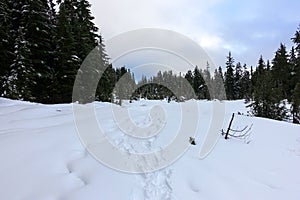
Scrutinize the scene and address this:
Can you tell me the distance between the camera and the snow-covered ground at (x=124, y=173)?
12.5ft

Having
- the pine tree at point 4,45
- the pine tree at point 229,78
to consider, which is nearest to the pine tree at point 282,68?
the pine tree at point 229,78

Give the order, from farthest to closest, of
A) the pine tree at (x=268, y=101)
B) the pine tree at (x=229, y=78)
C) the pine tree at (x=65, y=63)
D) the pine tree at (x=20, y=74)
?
1. the pine tree at (x=229, y=78)
2. the pine tree at (x=268, y=101)
3. the pine tree at (x=65, y=63)
4. the pine tree at (x=20, y=74)

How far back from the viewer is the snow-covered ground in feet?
12.5

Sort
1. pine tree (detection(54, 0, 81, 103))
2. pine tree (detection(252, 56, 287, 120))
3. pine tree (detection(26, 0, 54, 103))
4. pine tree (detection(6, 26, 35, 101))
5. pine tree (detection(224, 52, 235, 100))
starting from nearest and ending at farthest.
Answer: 1. pine tree (detection(6, 26, 35, 101))
2. pine tree (detection(26, 0, 54, 103))
3. pine tree (detection(54, 0, 81, 103))
4. pine tree (detection(252, 56, 287, 120))
5. pine tree (detection(224, 52, 235, 100))

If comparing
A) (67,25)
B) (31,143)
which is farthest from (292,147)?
(67,25)

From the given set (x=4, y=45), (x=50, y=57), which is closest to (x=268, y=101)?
(x=50, y=57)

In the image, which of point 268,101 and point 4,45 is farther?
point 268,101

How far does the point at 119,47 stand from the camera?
1024 centimetres

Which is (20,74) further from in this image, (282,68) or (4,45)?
(282,68)

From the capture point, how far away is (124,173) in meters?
4.90

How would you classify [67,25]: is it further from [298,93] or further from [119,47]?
[298,93]

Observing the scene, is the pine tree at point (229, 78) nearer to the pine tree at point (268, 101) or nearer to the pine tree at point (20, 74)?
the pine tree at point (268, 101)

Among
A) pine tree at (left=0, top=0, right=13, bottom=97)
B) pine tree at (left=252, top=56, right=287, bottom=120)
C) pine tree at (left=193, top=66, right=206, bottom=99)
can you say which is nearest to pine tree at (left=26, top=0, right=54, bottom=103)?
pine tree at (left=0, top=0, right=13, bottom=97)

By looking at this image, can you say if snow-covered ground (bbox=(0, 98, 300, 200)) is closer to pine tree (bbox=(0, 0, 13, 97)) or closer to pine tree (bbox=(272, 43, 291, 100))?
pine tree (bbox=(0, 0, 13, 97))
